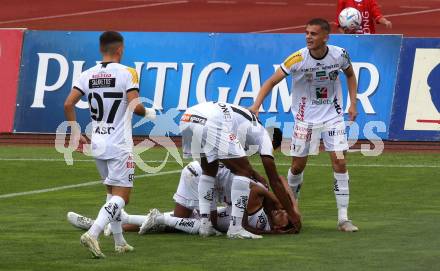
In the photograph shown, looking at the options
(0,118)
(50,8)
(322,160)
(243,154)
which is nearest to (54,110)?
(0,118)

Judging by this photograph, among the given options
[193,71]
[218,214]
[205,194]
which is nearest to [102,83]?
[205,194]

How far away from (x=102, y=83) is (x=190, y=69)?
11.5m

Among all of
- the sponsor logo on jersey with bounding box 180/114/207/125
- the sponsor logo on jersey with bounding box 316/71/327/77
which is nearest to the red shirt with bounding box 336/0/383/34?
the sponsor logo on jersey with bounding box 316/71/327/77

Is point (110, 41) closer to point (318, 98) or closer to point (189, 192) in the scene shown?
point (189, 192)

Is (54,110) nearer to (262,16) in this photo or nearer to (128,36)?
(128,36)

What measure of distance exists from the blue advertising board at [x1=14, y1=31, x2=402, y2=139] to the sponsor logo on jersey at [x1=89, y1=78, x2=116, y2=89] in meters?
11.1

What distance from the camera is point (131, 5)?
132 feet

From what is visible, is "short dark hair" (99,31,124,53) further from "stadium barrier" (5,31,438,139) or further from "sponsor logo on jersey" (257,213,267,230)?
"stadium barrier" (5,31,438,139)

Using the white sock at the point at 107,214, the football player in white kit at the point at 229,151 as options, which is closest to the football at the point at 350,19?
the football player in white kit at the point at 229,151

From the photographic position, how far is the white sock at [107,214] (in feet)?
41.0

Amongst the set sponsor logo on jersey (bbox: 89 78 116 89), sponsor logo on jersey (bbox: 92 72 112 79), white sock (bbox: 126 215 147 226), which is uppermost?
sponsor logo on jersey (bbox: 92 72 112 79)

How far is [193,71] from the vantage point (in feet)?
80.0

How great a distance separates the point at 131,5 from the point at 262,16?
4221 millimetres

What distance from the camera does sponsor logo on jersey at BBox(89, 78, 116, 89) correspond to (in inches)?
510
